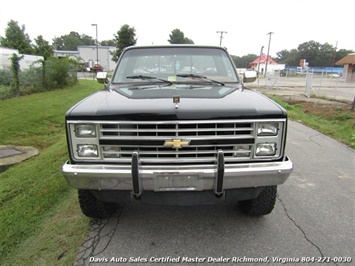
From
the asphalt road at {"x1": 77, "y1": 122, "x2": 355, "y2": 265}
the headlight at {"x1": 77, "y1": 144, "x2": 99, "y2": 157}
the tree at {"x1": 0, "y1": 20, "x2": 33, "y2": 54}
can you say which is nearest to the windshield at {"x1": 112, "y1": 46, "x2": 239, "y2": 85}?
the headlight at {"x1": 77, "y1": 144, "x2": 99, "y2": 157}

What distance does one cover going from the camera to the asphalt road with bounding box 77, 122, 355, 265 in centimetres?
247

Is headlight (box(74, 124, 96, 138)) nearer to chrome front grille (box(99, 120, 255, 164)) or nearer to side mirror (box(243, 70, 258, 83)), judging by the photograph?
chrome front grille (box(99, 120, 255, 164))

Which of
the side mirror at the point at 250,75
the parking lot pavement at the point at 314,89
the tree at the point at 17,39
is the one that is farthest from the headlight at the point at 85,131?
the tree at the point at 17,39

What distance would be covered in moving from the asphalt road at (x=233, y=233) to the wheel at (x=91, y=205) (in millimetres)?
123

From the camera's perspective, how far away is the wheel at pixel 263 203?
9.25 feet

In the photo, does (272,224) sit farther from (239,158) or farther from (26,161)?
(26,161)

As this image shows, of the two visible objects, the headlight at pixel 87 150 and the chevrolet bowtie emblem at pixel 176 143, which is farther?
the headlight at pixel 87 150

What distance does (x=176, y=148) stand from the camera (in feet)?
7.63

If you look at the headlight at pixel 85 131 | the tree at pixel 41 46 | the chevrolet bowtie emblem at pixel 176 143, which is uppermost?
the tree at pixel 41 46

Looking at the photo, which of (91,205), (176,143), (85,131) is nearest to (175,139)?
(176,143)

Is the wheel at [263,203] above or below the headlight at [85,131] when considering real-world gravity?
below

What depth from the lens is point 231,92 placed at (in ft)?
9.75

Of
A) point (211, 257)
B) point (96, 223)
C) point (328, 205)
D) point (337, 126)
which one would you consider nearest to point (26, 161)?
point (96, 223)

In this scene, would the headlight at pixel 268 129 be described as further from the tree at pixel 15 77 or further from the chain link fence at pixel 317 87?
the chain link fence at pixel 317 87
